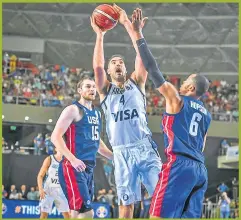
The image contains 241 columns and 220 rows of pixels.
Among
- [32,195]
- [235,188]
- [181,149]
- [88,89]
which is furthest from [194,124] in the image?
[235,188]

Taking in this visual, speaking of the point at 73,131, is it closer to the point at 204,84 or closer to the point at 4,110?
the point at 204,84

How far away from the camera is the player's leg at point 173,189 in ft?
22.5

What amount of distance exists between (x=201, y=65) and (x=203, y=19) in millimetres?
2922

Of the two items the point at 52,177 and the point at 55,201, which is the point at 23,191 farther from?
the point at 55,201

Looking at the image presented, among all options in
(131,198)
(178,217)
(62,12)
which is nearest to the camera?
(178,217)

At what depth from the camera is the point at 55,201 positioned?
13.5m

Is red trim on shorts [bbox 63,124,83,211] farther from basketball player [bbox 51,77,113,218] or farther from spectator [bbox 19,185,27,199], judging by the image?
spectator [bbox 19,185,27,199]

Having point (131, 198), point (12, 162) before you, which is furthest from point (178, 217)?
point (12, 162)

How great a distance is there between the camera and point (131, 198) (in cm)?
870

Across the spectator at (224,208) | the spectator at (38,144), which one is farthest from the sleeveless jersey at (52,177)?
the spectator at (38,144)

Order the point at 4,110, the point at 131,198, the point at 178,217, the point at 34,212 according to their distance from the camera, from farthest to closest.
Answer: the point at 4,110, the point at 34,212, the point at 131,198, the point at 178,217

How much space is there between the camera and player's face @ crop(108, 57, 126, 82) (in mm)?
9016

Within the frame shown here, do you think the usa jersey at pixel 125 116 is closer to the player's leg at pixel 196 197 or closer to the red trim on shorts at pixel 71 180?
the red trim on shorts at pixel 71 180

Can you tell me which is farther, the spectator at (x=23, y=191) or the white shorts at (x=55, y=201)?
the spectator at (x=23, y=191)
